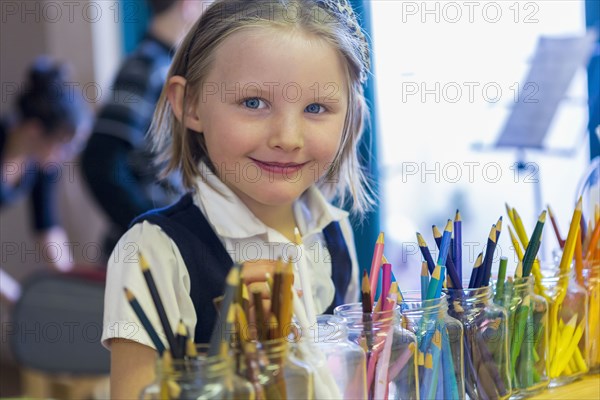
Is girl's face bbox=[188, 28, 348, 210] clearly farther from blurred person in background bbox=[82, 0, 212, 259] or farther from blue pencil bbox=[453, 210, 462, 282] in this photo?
blurred person in background bbox=[82, 0, 212, 259]

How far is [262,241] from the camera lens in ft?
3.35

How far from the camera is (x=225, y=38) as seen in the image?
3.06 feet

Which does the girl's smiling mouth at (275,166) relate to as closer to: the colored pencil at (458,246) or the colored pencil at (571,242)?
the colored pencil at (458,246)

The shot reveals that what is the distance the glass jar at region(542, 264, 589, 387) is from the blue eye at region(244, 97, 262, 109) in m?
0.36

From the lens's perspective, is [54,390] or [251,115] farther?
[54,390]

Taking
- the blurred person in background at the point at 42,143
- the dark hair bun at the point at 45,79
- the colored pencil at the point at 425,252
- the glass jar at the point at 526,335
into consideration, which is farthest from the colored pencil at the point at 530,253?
the dark hair bun at the point at 45,79

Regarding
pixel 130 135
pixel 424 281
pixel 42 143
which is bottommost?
pixel 424 281

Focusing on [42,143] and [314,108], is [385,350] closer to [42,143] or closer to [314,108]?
[314,108]

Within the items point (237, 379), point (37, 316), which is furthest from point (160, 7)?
point (237, 379)

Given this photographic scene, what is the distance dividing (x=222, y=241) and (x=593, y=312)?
43 cm

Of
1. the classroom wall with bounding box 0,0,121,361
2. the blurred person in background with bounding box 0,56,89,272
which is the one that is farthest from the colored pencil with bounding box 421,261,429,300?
the classroom wall with bounding box 0,0,121,361

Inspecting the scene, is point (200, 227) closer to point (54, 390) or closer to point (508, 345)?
point (508, 345)

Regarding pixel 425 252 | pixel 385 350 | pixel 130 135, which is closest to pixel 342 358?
pixel 385 350

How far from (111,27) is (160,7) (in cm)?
122
